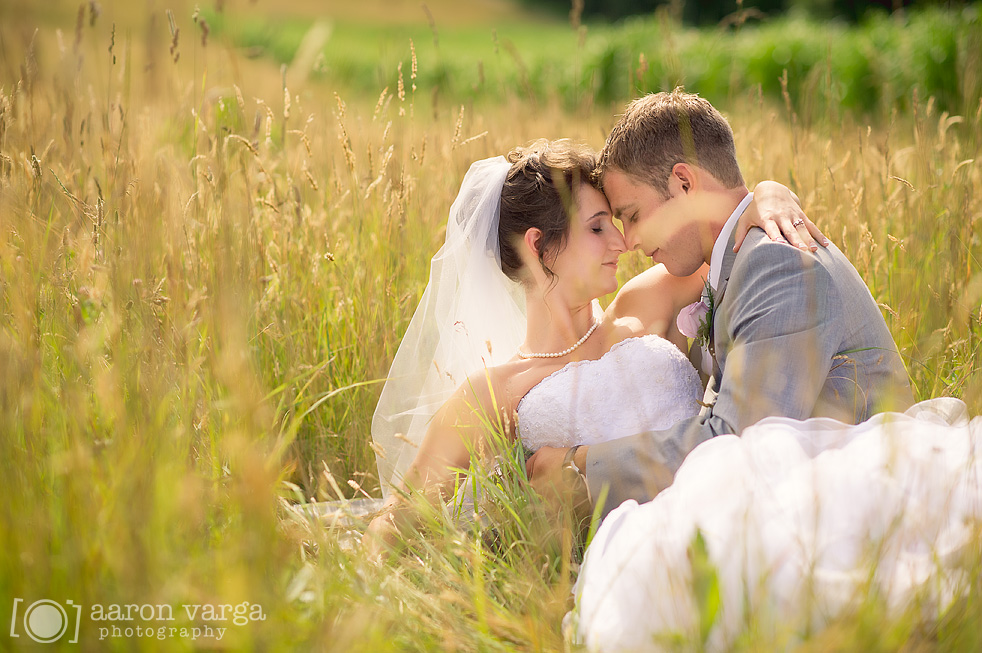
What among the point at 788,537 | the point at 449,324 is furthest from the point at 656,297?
the point at 788,537

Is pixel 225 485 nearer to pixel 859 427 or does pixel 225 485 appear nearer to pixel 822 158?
pixel 859 427

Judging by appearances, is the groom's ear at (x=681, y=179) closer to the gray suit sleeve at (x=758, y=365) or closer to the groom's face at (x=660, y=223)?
the groom's face at (x=660, y=223)

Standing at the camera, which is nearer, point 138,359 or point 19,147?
point 138,359

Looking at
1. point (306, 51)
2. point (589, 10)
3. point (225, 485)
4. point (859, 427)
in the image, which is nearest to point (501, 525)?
point (225, 485)

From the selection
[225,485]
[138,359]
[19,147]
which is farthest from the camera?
[19,147]

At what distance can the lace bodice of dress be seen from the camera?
2611mm

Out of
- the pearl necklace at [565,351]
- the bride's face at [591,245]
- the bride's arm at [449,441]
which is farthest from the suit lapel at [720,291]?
the bride's arm at [449,441]

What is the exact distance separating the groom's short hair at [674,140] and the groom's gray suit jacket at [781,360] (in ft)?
1.17

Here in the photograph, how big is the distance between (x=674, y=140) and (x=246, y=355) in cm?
167

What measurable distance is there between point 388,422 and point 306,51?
1.72 metres

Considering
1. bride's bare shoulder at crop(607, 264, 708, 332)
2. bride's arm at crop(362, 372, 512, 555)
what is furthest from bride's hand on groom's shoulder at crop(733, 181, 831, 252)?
bride's arm at crop(362, 372, 512, 555)

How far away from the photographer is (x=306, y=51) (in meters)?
1.61

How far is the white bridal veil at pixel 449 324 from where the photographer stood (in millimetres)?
A: 2963

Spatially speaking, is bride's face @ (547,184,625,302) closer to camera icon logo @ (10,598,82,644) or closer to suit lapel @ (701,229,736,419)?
suit lapel @ (701,229,736,419)
